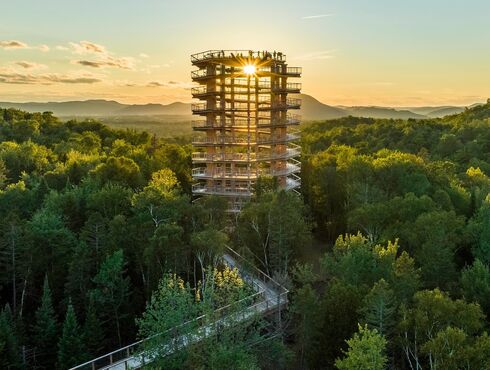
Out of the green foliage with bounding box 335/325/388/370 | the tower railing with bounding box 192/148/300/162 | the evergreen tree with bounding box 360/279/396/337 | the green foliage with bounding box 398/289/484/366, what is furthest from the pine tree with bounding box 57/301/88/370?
the tower railing with bounding box 192/148/300/162

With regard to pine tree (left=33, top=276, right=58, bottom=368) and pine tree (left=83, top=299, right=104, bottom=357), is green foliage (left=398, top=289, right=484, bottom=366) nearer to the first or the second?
pine tree (left=83, top=299, right=104, bottom=357)

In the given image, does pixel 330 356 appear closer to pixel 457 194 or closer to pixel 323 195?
pixel 457 194

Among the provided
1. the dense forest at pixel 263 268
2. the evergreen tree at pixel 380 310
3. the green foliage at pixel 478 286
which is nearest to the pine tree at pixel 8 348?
the dense forest at pixel 263 268

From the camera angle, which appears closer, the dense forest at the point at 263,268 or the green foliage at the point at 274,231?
the dense forest at the point at 263,268

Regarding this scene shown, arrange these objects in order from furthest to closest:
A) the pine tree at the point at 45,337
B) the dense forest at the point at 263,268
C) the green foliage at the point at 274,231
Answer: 1. the green foliage at the point at 274,231
2. the pine tree at the point at 45,337
3. the dense forest at the point at 263,268

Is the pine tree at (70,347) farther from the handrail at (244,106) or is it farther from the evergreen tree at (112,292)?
the handrail at (244,106)

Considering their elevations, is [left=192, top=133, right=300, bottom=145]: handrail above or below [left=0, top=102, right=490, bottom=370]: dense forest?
above

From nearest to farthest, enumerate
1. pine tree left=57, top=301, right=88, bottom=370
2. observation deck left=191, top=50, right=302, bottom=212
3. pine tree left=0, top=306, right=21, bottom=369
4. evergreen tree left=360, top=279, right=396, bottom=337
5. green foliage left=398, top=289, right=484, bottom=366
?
green foliage left=398, top=289, right=484, bottom=366 → evergreen tree left=360, top=279, right=396, bottom=337 → pine tree left=0, top=306, right=21, bottom=369 → pine tree left=57, top=301, right=88, bottom=370 → observation deck left=191, top=50, right=302, bottom=212
